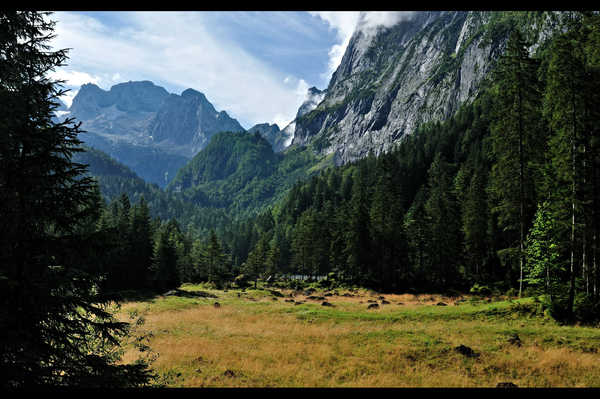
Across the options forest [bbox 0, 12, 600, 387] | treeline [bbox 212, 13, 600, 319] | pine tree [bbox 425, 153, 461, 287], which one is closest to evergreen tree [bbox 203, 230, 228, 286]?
treeline [bbox 212, 13, 600, 319]

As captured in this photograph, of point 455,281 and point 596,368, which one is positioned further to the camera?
point 455,281

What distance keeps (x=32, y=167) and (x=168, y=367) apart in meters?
13.0

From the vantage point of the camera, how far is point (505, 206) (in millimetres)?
29000

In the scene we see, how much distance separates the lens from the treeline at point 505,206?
21.6 meters

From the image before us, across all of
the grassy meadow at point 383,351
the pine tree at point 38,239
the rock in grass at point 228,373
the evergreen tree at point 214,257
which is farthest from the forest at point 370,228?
the evergreen tree at point 214,257

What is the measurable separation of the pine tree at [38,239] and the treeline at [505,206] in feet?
88.8

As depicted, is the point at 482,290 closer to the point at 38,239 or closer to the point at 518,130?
the point at 518,130

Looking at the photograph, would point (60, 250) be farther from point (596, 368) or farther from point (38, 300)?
point (596, 368)

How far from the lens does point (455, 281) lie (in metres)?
57.0

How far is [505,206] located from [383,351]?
19.7 metres

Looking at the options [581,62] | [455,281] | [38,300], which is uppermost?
[581,62]

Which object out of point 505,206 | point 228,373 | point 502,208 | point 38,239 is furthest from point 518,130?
point 38,239

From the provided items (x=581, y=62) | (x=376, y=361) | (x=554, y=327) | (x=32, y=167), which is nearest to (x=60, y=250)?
(x=32, y=167)

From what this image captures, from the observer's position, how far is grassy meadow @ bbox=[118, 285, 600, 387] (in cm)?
1434
